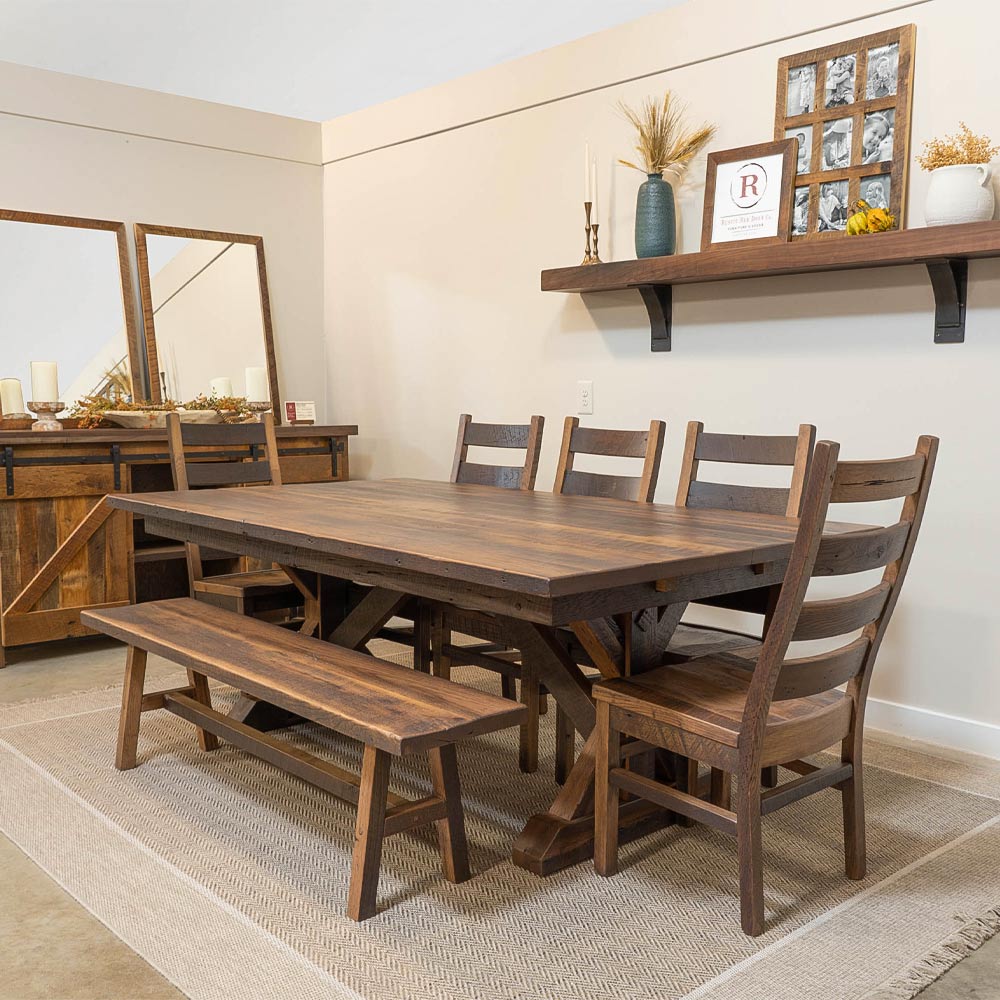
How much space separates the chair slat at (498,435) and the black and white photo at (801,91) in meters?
1.30

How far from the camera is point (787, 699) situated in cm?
183

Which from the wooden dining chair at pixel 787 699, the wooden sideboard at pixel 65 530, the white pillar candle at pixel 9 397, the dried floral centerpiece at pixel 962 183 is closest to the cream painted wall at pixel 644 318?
the dried floral centerpiece at pixel 962 183

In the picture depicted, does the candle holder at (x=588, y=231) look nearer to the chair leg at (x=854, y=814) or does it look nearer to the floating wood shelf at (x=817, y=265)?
the floating wood shelf at (x=817, y=265)

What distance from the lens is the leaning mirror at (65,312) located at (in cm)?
416

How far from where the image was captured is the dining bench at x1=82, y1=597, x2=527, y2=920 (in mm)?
1831

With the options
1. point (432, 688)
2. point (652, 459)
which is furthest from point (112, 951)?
point (652, 459)

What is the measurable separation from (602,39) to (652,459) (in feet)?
5.91

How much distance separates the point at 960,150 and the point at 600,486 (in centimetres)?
138

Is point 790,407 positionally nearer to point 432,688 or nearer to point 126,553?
point 432,688

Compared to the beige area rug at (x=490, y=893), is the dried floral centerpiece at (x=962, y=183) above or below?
above

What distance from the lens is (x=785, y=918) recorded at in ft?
6.32

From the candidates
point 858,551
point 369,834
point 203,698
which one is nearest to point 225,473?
point 203,698

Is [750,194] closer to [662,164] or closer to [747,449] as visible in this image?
[662,164]

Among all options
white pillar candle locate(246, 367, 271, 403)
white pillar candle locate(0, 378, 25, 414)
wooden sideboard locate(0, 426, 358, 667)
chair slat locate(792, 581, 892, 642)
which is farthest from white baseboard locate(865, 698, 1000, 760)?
white pillar candle locate(0, 378, 25, 414)
